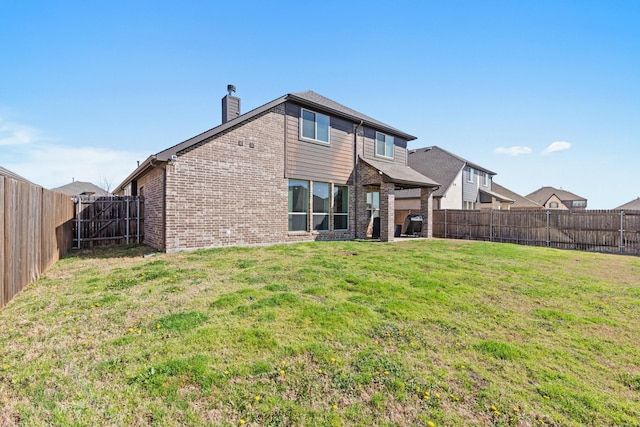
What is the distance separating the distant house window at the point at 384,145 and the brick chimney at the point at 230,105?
23.2 ft

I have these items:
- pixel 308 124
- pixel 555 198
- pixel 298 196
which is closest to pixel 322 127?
pixel 308 124

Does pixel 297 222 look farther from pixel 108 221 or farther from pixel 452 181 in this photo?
pixel 452 181

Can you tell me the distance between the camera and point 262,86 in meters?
12.7

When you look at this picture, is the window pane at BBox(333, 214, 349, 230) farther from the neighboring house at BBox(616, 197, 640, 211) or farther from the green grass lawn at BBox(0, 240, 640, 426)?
the neighboring house at BBox(616, 197, 640, 211)

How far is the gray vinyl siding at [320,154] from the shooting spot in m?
11.5

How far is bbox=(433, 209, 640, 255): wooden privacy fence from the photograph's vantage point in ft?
40.0

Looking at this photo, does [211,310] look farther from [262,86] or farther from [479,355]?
[262,86]

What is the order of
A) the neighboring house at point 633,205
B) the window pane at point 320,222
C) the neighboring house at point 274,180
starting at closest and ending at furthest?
1. the neighboring house at point 274,180
2. the window pane at point 320,222
3. the neighboring house at point 633,205

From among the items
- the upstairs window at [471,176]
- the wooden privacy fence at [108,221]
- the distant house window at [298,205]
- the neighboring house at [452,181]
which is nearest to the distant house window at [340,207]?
the distant house window at [298,205]

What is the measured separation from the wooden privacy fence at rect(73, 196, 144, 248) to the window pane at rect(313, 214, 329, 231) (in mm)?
7534

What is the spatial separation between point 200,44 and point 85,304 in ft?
30.7

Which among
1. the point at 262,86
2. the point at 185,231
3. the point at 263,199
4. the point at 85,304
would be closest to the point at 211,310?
the point at 85,304

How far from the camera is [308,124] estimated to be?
39.8 feet

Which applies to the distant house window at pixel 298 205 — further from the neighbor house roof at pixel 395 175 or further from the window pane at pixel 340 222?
the neighbor house roof at pixel 395 175
